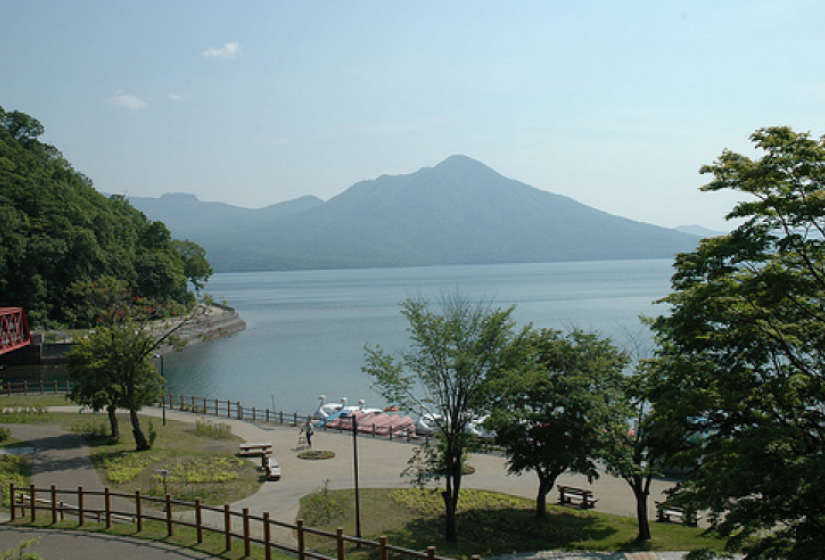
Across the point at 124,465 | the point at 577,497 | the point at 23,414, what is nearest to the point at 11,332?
the point at 23,414

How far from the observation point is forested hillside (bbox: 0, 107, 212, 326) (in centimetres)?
6425

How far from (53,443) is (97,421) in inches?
180

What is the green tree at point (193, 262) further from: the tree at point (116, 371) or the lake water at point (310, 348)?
the tree at point (116, 371)

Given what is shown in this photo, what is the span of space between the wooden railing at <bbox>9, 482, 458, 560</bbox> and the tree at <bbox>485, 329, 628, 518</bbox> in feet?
15.2

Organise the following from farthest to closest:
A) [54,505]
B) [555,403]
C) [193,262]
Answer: [193,262] → [555,403] → [54,505]

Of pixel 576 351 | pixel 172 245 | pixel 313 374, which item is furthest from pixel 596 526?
pixel 172 245

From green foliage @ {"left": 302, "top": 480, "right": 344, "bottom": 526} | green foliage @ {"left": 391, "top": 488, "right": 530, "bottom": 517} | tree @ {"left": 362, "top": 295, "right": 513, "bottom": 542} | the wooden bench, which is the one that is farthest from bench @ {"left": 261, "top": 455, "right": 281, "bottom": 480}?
tree @ {"left": 362, "top": 295, "right": 513, "bottom": 542}

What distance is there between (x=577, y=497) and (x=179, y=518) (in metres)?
11.4

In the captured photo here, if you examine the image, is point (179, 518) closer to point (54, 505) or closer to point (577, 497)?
point (54, 505)

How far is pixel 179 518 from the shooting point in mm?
15359

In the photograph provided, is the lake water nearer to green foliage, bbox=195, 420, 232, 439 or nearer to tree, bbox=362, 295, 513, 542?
tree, bbox=362, 295, 513, 542

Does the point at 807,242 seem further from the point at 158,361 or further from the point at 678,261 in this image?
the point at 158,361

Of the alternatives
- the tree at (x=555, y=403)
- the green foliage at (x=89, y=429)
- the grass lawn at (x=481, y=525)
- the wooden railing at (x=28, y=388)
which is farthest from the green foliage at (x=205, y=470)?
the wooden railing at (x=28, y=388)

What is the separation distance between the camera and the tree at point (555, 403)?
16828 mm
